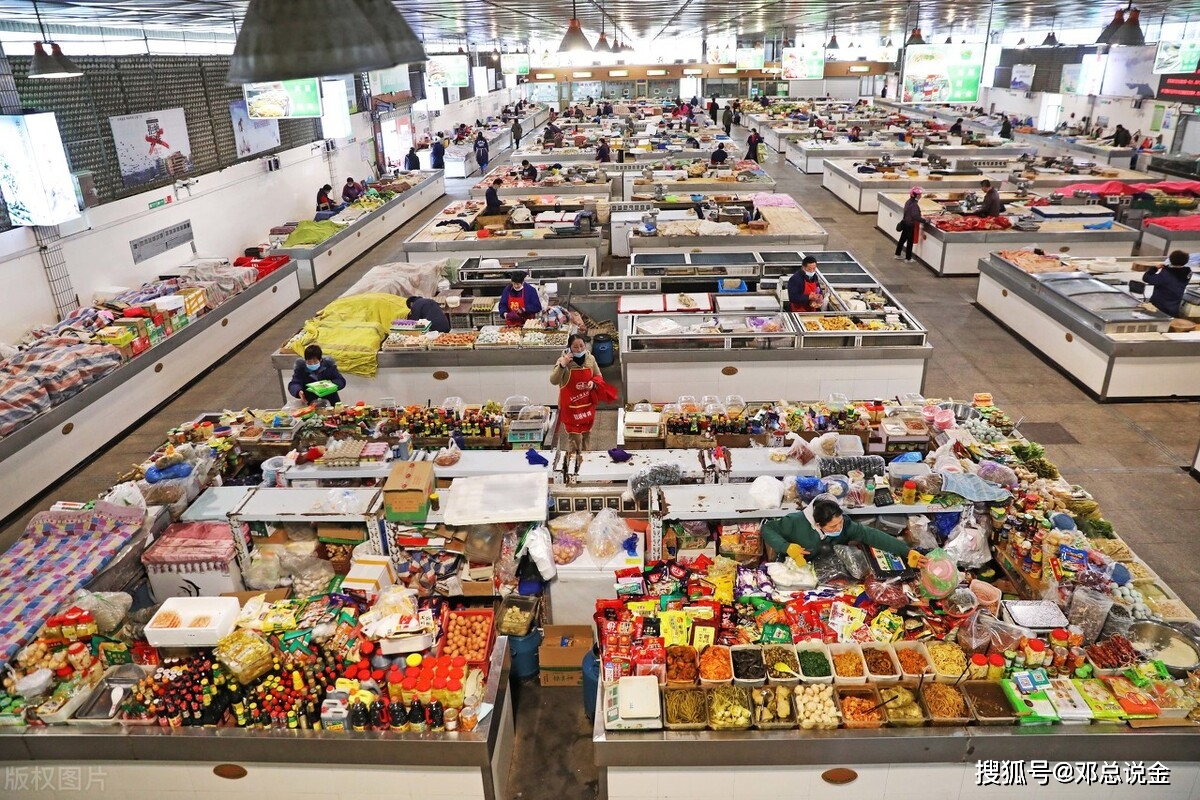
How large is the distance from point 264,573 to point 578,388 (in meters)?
3.56

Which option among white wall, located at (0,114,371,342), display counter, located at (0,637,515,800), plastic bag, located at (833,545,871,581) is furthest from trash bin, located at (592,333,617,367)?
white wall, located at (0,114,371,342)

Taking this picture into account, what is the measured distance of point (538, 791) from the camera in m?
5.27

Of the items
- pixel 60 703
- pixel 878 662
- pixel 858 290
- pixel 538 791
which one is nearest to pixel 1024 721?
pixel 878 662

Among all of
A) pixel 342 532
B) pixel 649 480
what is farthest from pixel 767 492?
pixel 342 532

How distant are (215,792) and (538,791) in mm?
2054

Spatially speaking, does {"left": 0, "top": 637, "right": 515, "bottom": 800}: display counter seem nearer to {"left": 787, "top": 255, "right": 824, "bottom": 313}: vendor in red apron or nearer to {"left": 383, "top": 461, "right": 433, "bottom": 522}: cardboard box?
{"left": 383, "top": 461, "right": 433, "bottom": 522}: cardboard box

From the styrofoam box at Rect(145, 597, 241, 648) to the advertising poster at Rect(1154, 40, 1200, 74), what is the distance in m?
24.4

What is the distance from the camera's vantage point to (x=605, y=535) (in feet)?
20.1

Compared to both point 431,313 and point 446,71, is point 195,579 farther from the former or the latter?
point 446,71

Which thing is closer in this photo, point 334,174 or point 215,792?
point 215,792

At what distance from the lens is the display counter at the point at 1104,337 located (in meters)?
10.4

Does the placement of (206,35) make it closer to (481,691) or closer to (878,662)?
(481,691)

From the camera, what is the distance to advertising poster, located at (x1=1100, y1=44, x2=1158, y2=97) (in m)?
27.4

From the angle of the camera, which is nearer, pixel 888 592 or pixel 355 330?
pixel 888 592
